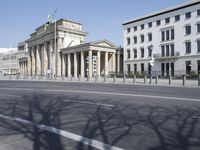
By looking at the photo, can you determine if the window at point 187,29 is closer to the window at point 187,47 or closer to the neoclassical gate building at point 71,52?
the window at point 187,47

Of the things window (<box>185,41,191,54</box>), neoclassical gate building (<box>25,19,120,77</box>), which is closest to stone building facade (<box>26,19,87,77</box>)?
neoclassical gate building (<box>25,19,120,77</box>)

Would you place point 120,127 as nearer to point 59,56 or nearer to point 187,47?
point 187,47

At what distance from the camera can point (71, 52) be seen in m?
64.6

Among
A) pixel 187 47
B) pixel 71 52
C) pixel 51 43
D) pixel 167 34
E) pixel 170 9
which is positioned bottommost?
pixel 187 47

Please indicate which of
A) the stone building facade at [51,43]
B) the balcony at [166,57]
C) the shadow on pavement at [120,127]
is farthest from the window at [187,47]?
the shadow on pavement at [120,127]

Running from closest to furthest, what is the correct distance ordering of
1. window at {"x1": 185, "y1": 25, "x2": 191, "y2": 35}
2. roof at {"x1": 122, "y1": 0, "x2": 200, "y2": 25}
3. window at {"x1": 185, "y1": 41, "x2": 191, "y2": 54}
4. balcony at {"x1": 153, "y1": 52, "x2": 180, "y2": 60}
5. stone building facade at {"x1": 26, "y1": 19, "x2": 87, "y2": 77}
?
roof at {"x1": 122, "y1": 0, "x2": 200, "y2": 25}, window at {"x1": 185, "y1": 25, "x2": 191, "y2": 35}, window at {"x1": 185, "y1": 41, "x2": 191, "y2": 54}, balcony at {"x1": 153, "y1": 52, "x2": 180, "y2": 60}, stone building facade at {"x1": 26, "y1": 19, "x2": 87, "y2": 77}

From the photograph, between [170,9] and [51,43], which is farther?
[51,43]

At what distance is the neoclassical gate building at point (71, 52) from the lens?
6091cm

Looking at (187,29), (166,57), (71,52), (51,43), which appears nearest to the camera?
(187,29)

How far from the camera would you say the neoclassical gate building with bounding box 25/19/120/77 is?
6091 cm

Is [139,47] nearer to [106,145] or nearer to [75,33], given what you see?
[75,33]

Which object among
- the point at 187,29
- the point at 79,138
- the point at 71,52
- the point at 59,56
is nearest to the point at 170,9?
the point at 187,29

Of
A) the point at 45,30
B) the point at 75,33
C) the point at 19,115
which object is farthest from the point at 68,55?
the point at 19,115

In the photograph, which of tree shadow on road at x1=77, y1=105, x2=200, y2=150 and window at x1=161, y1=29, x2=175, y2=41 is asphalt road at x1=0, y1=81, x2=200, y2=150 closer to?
tree shadow on road at x1=77, y1=105, x2=200, y2=150
